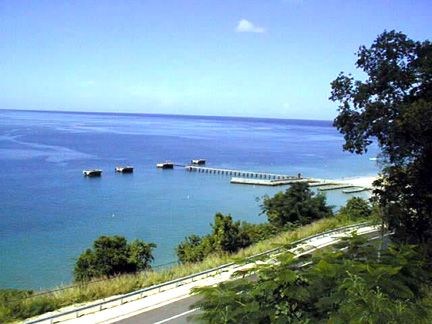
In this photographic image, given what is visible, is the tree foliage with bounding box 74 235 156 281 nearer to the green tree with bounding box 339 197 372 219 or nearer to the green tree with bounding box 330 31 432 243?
the green tree with bounding box 330 31 432 243

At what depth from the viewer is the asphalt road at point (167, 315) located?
44.8 feet

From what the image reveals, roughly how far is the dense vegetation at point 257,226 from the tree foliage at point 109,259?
3994mm

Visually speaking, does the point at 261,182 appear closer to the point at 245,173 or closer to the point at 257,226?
the point at 245,173

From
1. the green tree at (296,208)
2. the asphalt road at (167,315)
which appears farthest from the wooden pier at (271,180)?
the asphalt road at (167,315)

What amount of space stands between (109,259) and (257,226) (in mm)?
14149

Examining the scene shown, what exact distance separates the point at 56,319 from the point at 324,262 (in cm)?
931

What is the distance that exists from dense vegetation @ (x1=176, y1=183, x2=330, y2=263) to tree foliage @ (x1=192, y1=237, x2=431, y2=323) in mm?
21611

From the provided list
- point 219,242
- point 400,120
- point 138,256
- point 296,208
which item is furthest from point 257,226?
Result: point 400,120

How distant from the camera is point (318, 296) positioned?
651cm

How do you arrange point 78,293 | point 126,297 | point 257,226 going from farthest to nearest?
point 257,226, point 78,293, point 126,297

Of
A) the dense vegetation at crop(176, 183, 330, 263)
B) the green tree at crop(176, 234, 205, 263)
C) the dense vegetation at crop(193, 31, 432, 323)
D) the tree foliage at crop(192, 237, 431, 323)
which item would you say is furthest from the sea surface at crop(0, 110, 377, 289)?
the tree foliage at crop(192, 237, 431, 323)

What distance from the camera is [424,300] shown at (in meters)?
7.69

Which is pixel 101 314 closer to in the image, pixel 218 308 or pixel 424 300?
pixel 218 308

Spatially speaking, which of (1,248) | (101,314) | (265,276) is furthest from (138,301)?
(1,248)
